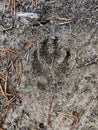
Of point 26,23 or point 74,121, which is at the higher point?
point 26,23

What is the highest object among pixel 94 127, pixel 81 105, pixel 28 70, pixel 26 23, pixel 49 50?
pixel 26 23

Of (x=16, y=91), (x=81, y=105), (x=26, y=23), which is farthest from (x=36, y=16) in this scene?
(x=81, y=105)

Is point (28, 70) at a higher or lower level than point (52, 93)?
higher

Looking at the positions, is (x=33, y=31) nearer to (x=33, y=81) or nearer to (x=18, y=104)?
(x=33, y=81)

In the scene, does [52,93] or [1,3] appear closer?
[52,93]

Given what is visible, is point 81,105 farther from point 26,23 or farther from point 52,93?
point 26,23

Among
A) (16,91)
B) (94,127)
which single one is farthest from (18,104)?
(94,127)
